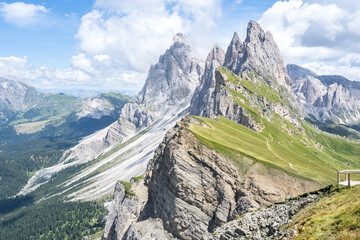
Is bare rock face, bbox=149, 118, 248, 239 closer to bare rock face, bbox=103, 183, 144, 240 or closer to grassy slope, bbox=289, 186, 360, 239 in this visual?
bare rock face, bbox=103, 183, 144, 240

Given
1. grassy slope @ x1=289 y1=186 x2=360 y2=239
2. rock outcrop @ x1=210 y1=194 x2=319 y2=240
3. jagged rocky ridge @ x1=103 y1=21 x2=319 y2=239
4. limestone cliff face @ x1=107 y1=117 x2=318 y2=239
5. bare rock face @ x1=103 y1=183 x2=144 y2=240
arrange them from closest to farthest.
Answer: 1. grassy slope @ x1=289 y1=186 x2=360 y2=239
2. rock outcrop @ x1=210 y1=194 x2=319 y2=240
3. limestone cliff face @ x1=107 y1=117 x2=318 y2=239
4. jagged rocky ridge @ x1=103 y1=21 x2=319 y2=239
5. bare rock face @ x1=103 y1=183 x2=144 y2=240

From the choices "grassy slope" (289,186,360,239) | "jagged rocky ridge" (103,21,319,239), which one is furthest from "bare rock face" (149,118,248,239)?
"grassy slope" (289,186,360,239)

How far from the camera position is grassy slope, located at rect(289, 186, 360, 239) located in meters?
20.0

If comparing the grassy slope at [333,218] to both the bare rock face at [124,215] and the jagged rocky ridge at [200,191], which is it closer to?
the jagged rocky ridge at [200,191]

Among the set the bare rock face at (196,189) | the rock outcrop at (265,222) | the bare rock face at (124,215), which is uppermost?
the rock outcrop at (265,222)

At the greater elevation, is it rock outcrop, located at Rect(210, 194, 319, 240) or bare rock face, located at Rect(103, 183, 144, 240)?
rock outcrop, located at Rect(210, 194, 319, 240)

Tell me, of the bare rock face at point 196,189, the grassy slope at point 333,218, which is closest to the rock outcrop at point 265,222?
the grassy slope at point 333,218

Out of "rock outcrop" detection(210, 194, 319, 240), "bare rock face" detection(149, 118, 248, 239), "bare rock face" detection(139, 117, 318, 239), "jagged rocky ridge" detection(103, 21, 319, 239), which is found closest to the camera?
"rock outcrop" detection(210, 194, 319, 240)

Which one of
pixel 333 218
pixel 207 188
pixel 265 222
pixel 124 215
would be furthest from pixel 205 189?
pixel 333 218

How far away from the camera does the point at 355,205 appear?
22.2 metres

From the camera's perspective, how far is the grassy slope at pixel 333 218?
20.0 metres

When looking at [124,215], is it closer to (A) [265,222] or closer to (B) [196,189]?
(B) [196,189]

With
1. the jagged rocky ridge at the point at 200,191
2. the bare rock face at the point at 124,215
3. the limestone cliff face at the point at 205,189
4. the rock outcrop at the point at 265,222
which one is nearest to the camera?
the rock outcrop at the point at 265,222

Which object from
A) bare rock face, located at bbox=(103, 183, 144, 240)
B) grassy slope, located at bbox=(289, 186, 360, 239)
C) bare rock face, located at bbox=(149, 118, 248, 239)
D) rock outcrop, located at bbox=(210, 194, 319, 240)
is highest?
grassy slope, located at bbox=(289, 186, 360, 239)
